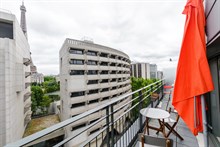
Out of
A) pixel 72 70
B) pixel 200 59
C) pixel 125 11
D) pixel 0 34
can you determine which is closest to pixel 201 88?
pixel 200 59

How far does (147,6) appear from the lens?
5242 mm

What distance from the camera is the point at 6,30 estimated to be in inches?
424

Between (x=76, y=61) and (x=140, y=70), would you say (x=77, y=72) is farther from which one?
(x=140, y=70)

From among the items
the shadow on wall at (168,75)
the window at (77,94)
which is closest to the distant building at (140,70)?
the window at (77,94)

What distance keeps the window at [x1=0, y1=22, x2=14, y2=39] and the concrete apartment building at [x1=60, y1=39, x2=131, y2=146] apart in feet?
21.5

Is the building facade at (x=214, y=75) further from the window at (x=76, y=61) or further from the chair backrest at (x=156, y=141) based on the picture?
the window at (x=76, y=61)

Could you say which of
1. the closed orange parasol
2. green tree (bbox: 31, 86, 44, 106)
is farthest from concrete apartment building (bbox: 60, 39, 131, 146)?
the closed orange parasol

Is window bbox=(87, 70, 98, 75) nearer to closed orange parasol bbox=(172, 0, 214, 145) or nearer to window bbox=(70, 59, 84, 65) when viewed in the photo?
window bbox=(70, 59, 84, 65)

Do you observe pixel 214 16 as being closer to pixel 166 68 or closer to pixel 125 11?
pixel 125 11

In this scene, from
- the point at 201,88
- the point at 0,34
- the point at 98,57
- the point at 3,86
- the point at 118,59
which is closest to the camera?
the point at 201,88

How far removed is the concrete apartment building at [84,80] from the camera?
15.9 meters

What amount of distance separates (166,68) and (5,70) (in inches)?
521

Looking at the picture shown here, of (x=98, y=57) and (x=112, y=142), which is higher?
(x=98, y=57)

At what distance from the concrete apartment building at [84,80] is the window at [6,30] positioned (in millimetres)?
6567
